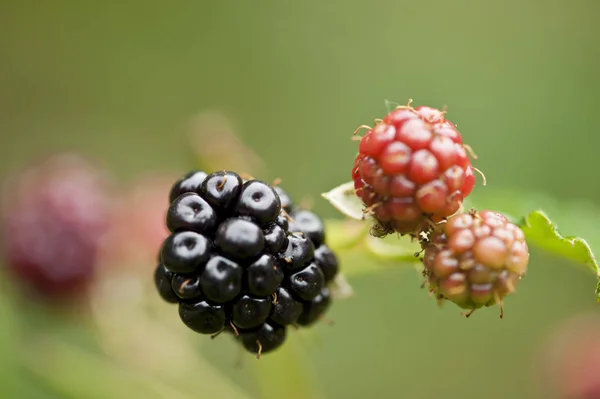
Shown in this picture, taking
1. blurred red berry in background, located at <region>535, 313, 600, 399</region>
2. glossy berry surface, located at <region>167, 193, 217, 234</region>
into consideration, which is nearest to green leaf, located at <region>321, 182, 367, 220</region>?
glossy berry surface, located at <region>167, 193, 217, 234</region>

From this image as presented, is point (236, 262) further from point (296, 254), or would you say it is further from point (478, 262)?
point (478, 262)

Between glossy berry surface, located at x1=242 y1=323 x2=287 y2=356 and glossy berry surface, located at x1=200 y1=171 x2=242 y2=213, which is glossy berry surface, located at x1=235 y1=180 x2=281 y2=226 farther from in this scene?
glossy berry surface, located at x1=242 y1=323 x2=287 y2=356

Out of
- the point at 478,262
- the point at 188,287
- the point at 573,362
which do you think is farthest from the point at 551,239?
the point at 573,362

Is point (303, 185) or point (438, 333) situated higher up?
point (303, 185)

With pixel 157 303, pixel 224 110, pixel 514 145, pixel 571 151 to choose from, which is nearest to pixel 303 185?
pixel 224 110

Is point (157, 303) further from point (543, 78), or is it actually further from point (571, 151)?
point (543, 78)

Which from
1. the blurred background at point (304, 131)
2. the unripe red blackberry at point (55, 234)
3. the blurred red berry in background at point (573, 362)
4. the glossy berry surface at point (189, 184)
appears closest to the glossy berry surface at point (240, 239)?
the glossy berry surface at point (189, 184)
